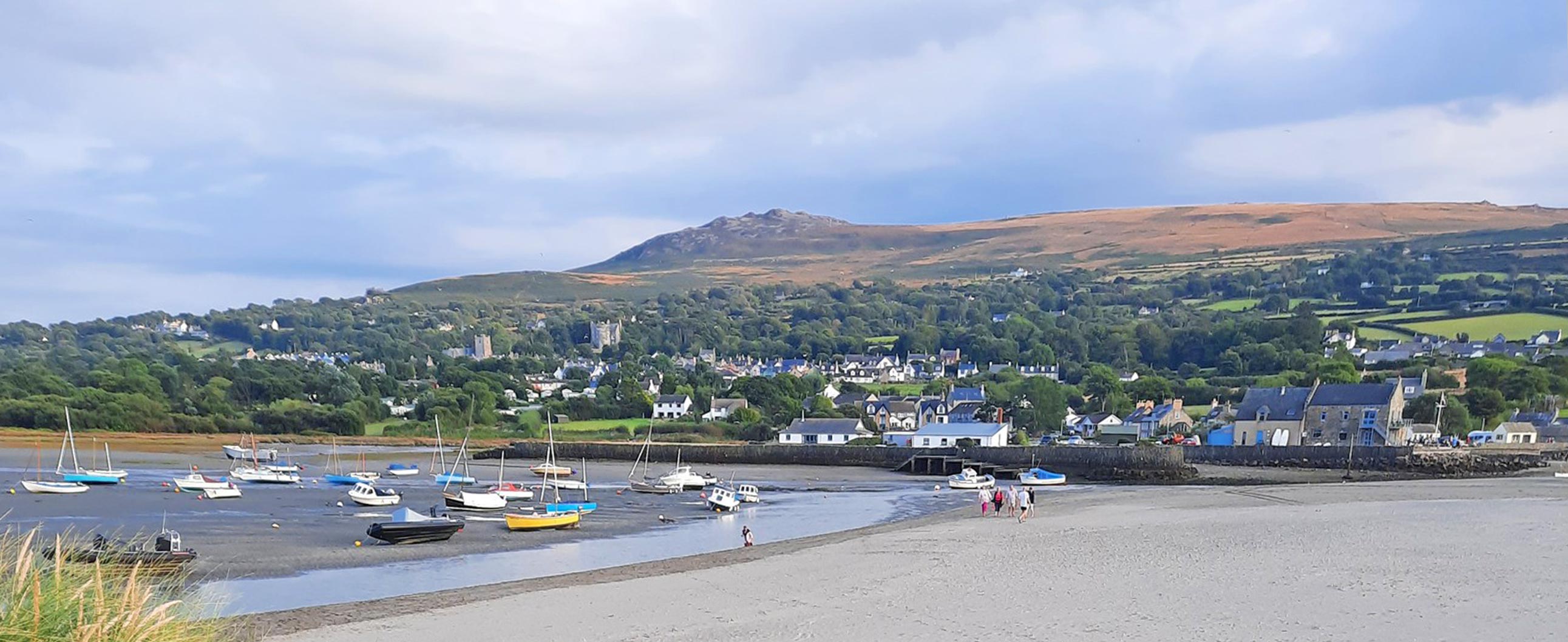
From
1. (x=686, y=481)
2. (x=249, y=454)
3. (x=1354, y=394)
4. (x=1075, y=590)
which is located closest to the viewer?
(x=1075, y=590)

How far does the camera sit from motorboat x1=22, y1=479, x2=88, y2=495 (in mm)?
40438

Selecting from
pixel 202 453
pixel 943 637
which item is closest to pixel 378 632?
pixel 943 637

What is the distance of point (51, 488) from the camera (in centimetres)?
4081

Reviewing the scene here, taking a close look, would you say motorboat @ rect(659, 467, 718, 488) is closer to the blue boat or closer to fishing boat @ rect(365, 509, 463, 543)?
the blue boat

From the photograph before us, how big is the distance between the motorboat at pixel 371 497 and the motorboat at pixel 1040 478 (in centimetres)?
2474

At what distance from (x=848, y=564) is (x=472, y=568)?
24.8ft

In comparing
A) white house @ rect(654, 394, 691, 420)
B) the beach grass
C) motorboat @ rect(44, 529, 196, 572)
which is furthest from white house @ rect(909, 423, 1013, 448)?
the beach grass

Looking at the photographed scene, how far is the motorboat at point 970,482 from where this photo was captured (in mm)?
49406

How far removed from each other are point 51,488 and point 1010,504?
101 feet

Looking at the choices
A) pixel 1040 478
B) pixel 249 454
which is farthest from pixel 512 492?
pixel 249 454

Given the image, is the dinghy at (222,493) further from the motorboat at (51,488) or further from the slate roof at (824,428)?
the slate roof at (824,428)

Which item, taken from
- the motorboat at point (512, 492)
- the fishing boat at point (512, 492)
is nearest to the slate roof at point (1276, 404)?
the fishing boat at point (512, 492)

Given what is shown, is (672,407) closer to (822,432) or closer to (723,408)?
(723,408)

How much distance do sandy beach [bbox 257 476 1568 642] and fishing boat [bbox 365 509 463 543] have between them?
7872 mm
